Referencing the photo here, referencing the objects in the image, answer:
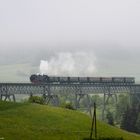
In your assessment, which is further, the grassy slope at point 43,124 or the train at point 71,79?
the train at point 71,79

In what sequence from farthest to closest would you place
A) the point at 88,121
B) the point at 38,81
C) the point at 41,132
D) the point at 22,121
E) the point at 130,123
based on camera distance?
the point at 38,81 < the point at 130,123 < the point at 88,121 < the point at 22,121 < the point at 41,132

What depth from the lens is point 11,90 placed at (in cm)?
14475

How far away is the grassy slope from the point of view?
5288 cm

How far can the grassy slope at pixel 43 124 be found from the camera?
5288 centimetres

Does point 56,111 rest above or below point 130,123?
above

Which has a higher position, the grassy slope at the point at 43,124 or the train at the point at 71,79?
the train at the point at 71,79

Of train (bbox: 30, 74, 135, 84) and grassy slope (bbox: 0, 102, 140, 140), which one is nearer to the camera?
grassy slope (bbox: 0, 102, 140, 140)

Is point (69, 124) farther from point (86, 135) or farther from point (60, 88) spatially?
point (60, 88)

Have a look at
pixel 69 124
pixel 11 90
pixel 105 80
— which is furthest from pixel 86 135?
pixel 105 80

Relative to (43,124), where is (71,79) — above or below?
above

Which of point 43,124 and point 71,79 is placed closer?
point 43,124

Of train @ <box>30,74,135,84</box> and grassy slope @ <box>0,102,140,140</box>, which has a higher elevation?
train @ <box>30,74,135,84</box>

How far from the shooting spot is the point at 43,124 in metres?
60.4

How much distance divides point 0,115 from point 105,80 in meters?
99.5
